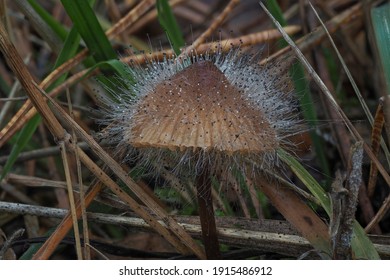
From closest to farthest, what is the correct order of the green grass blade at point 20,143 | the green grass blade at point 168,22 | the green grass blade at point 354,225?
the green grass blade at point 354,225 → the green grass blade at point 20,143 → the green grass blade at point 168,22

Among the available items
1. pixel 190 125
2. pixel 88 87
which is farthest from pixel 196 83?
pixel 88 87

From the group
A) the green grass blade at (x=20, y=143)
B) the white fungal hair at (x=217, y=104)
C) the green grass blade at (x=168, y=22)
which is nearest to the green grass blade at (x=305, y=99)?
the white fungal hair at (x=217, y=104)

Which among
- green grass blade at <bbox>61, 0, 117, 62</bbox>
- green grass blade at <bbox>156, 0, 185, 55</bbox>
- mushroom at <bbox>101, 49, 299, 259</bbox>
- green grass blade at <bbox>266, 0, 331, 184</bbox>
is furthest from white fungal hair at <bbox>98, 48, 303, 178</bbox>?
green grass blade at <bbox>156, 0, 185, 55</bbox>

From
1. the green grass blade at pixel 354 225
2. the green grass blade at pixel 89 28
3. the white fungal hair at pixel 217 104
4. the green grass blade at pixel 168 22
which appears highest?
the green grass blade at pixel 168 22

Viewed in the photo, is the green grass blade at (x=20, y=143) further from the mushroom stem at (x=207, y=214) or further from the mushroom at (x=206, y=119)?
the mushroom stem at (x=207, y=214)

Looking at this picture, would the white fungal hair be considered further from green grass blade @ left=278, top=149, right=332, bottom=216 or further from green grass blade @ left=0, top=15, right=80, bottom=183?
green grass blade @ left=0, top=15, right=80, bottom=183

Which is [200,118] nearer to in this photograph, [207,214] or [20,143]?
[207,214]

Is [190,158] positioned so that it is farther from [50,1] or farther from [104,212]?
[50,1]
